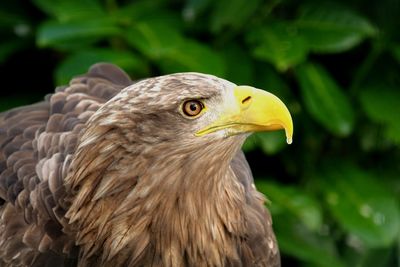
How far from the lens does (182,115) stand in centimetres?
319

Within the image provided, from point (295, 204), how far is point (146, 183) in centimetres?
226

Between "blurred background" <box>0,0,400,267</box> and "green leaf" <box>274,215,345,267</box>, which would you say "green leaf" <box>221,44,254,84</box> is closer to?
"blurred background" <box>0,0,400,267</box>

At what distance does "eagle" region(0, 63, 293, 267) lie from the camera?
10.5 feet

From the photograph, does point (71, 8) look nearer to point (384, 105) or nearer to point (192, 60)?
point (192, 60)

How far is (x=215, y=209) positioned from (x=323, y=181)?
2414 mm

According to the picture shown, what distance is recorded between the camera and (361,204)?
18.1 ft

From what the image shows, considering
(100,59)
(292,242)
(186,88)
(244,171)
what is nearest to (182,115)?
(186,88)

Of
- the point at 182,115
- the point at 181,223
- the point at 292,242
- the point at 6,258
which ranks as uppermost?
the point at 182,115

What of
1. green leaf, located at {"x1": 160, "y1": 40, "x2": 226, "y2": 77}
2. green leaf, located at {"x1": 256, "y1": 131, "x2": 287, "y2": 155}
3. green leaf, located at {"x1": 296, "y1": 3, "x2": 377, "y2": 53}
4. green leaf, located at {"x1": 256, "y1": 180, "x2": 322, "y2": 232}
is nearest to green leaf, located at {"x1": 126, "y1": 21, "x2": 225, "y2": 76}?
green leaf, located at {"x1": 160, "y1": 40, "x2": 226, "y2": 77}

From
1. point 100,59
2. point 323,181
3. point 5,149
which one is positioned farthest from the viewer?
point 323,181

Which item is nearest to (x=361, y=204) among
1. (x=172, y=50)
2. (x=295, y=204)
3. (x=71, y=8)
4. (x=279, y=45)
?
(x=295, y=204)

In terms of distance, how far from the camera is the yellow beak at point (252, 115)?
123 inches

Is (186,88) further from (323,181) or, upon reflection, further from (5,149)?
(323,181)

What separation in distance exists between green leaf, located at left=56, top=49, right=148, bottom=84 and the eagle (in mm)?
1496
